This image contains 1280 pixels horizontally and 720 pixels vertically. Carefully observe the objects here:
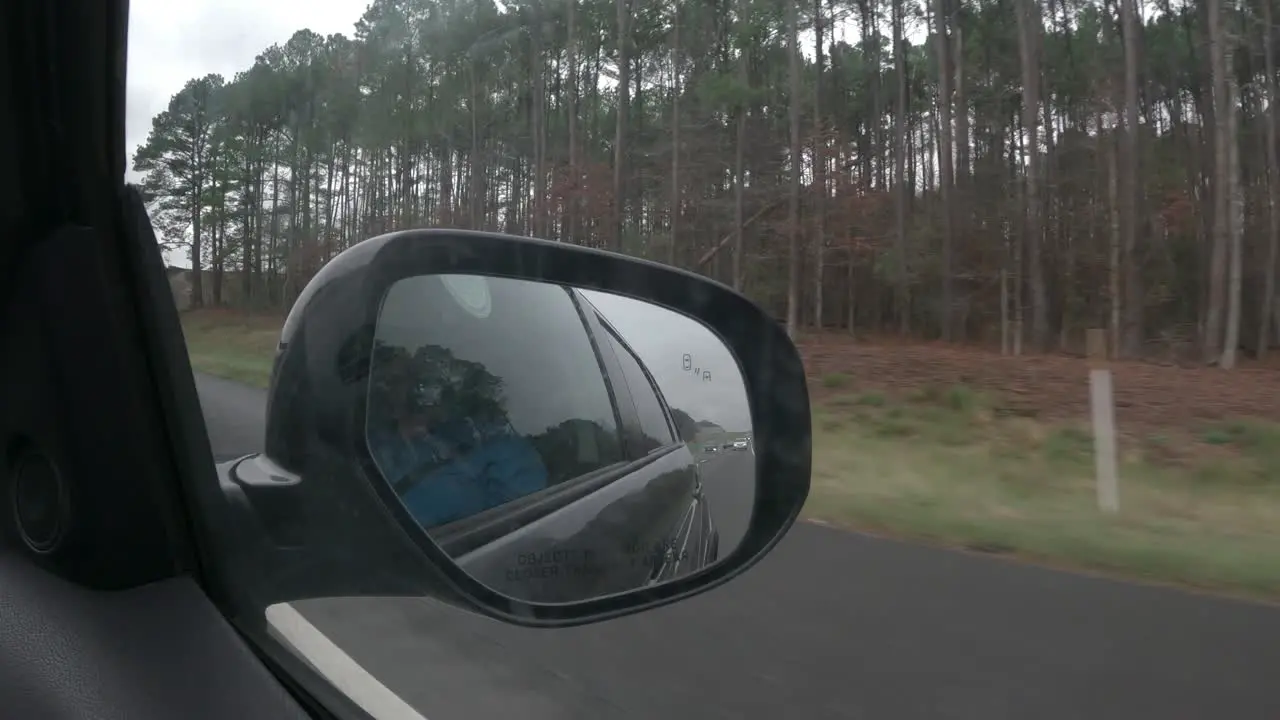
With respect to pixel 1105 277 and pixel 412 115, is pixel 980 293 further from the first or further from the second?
pixel 412 115

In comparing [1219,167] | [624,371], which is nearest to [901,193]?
[1219,167]

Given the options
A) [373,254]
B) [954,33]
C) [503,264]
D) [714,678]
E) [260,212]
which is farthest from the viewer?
[954,33]

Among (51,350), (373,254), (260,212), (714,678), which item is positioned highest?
(260,212)

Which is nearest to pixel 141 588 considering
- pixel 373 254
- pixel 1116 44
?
pixel 373 254

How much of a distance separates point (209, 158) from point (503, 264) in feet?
6.70

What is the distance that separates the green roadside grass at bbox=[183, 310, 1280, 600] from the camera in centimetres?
645

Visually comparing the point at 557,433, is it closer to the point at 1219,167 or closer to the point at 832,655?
the point at 832,655

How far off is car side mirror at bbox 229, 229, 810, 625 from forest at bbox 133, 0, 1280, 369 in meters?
0.53

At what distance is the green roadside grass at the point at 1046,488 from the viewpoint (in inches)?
275

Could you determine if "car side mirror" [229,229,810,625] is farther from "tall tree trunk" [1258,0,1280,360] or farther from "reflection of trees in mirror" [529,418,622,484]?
"tall tree trunk" [1258,0,1280,360]

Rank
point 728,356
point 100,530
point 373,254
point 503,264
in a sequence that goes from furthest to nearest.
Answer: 1. point 728,356
2. point 503,264
3. point 100,530
4. point 373,254

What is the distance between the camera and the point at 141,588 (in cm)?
235

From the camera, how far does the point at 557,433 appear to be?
2.70 m

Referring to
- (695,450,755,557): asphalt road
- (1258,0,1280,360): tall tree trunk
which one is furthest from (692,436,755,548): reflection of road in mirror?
(1258,0,1280,360): tall tree trunk
